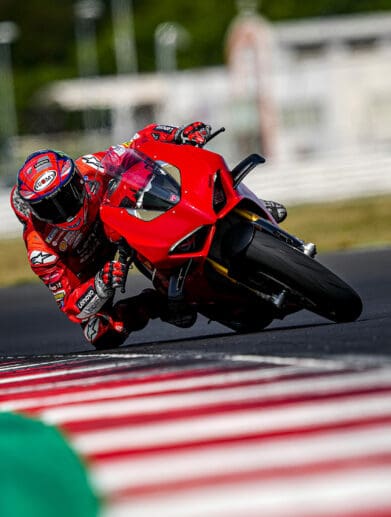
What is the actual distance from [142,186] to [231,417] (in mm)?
2807

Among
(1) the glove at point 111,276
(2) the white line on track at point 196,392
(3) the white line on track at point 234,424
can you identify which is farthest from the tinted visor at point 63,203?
(3) the white line on track at point 234,424

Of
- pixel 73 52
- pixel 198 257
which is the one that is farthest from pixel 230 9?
pixel 198 257

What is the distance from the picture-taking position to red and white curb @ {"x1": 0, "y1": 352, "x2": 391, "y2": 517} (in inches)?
171

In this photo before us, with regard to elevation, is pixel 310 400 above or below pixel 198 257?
above

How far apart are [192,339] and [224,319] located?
619 millimetres

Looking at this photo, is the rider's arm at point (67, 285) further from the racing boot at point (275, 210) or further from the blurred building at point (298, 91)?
the blurred building at point (298, 91)

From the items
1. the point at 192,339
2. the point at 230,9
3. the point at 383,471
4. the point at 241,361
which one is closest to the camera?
the point at 383,471

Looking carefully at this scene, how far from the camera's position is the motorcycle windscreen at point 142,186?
7.93m

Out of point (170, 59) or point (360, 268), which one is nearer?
point (360, 268)

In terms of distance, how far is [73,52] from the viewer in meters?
102

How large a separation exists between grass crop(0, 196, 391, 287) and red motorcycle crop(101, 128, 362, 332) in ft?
32.2

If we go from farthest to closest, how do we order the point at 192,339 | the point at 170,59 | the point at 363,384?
the point at 170,59 → the point at 192,339 → the point at 363,384

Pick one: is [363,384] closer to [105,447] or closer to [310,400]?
[310,400]

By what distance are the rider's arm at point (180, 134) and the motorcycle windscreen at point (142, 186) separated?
1.62 ft
